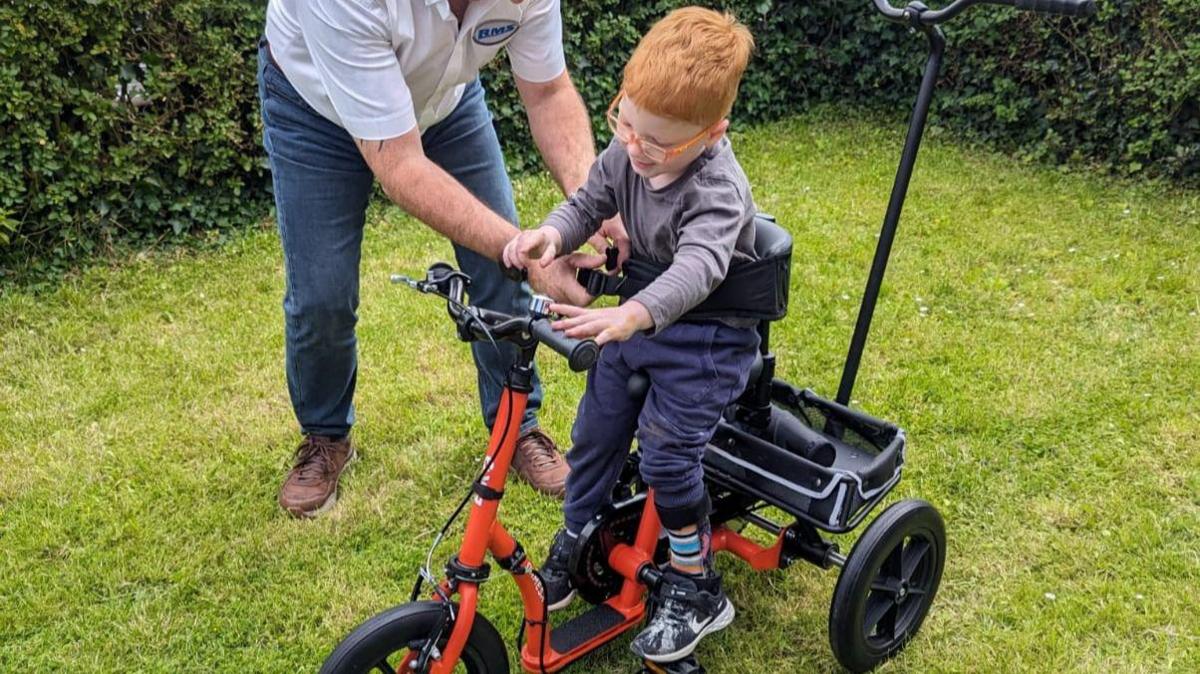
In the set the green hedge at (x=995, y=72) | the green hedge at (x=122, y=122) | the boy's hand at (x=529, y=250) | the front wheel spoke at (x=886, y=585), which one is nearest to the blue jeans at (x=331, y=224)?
the boy's hand at (x=529, y=250)

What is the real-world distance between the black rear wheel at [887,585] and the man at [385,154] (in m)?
1.01

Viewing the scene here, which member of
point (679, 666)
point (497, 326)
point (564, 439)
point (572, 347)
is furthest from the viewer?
point (564, 439)

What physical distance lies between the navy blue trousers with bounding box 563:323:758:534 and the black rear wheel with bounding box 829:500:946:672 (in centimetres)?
47

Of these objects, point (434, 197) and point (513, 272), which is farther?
point (434, 197)

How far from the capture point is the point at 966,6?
2.57 metres

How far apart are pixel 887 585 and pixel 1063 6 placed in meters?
1.55

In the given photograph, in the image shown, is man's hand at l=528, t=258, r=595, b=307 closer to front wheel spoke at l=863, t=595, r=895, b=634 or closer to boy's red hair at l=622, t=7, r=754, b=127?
boy's red hair at l=622, t=7, r=754, b=127

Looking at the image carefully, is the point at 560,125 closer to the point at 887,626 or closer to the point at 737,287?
the point at 737,287

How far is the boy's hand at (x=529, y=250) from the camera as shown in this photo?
2344 millimetres

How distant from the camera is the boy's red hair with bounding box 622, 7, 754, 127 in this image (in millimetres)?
2146

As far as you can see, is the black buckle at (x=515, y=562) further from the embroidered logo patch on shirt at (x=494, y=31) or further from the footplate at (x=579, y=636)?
the embroidered logo patch on shirt at (x=494, y=31)

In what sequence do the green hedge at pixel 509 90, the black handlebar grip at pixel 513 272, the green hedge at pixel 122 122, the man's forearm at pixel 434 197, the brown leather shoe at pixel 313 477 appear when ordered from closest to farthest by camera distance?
the black handlebar grip at pixel 513 272
the man's forearm at pixel 434 197
the brown leather shoe at pixel 313 477
the green hedge at pixel 122 122
the green hedge at pixel 509 90

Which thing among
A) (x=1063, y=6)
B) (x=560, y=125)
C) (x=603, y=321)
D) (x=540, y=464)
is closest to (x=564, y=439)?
(x=540, y=464)

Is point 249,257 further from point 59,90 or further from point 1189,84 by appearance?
point 1189,84
